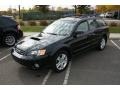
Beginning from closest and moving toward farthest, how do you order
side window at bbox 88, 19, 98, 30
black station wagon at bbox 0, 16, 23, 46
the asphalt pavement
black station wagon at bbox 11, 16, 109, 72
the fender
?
the asphalt pavement
black station wagon at bbox 11, 16, 109, 72
the fender
side window at bbox 88, 19, 98, 30
black station wagon at bbox 0, 16, 23, 46

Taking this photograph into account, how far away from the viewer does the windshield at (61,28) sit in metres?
7.13

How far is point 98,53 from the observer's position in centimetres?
875

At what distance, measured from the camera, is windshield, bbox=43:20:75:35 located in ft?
23.4

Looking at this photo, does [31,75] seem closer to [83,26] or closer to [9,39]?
[83,26]

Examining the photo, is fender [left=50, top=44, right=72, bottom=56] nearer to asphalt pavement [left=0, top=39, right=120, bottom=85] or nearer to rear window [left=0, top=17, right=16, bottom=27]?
asphalt pavement [left=0, top=39, right=120, bottom=85]

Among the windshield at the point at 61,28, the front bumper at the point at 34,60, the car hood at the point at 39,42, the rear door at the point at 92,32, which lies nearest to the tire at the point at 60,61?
the front bumper at the point at 34,60

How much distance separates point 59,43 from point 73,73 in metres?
1.03

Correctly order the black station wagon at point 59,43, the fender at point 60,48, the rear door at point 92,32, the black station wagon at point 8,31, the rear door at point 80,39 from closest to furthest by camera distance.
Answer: the black station wagon at point 59,43 → the fender at point 60,48 → the rear door at point 80,39 → the rear door at point 92,32 → the black station wagon at point 8,31

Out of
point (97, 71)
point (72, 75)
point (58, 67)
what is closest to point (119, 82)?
point (97, 71)

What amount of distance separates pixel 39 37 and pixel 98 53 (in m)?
3.02

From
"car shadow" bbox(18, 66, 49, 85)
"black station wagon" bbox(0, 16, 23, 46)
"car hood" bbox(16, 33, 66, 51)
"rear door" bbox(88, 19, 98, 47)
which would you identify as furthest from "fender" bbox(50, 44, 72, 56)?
"black station wagon" bbox(0, 16, 23, 46)

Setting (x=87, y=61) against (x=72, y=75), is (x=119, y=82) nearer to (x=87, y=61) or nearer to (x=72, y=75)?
(x=72, y=75)

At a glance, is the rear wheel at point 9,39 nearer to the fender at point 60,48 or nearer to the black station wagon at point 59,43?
the black station wagon at point 59,43
